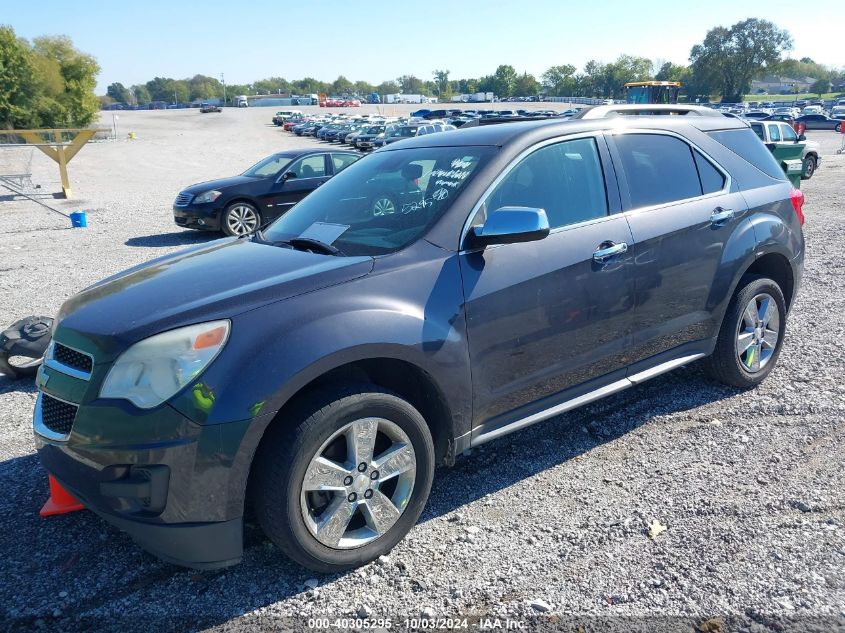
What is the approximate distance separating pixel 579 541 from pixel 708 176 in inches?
102

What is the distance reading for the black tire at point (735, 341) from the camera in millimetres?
4570

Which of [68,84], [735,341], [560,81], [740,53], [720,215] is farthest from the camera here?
[560,81]

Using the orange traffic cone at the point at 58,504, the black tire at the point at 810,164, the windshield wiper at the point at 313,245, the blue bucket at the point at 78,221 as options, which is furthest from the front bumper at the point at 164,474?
the black tire at the point at 810,164

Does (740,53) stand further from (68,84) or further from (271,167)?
(271,167)

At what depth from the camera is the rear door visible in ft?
13.0

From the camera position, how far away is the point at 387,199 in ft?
12.4

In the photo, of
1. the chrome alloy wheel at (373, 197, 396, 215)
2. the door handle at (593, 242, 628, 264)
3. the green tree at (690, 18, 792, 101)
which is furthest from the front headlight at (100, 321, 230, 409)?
the green tree at (690, 18, 792, 101)

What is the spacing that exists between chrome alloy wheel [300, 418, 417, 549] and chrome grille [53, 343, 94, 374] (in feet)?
3.23

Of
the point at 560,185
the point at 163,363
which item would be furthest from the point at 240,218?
the point at 163,363

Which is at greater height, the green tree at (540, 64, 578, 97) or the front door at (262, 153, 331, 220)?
the green tree at (540, 64, 578, 97)

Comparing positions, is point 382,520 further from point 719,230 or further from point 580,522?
point 719,230

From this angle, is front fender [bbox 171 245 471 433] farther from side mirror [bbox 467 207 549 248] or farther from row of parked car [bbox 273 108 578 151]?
row of parked car [bbox 273 108 578 151]

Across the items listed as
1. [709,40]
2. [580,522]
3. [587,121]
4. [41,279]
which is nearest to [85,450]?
[580,522]

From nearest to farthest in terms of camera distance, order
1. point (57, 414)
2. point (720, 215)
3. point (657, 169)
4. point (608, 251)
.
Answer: point (57, 414), point (608, 251), point (657, 169), point (720, 215)
